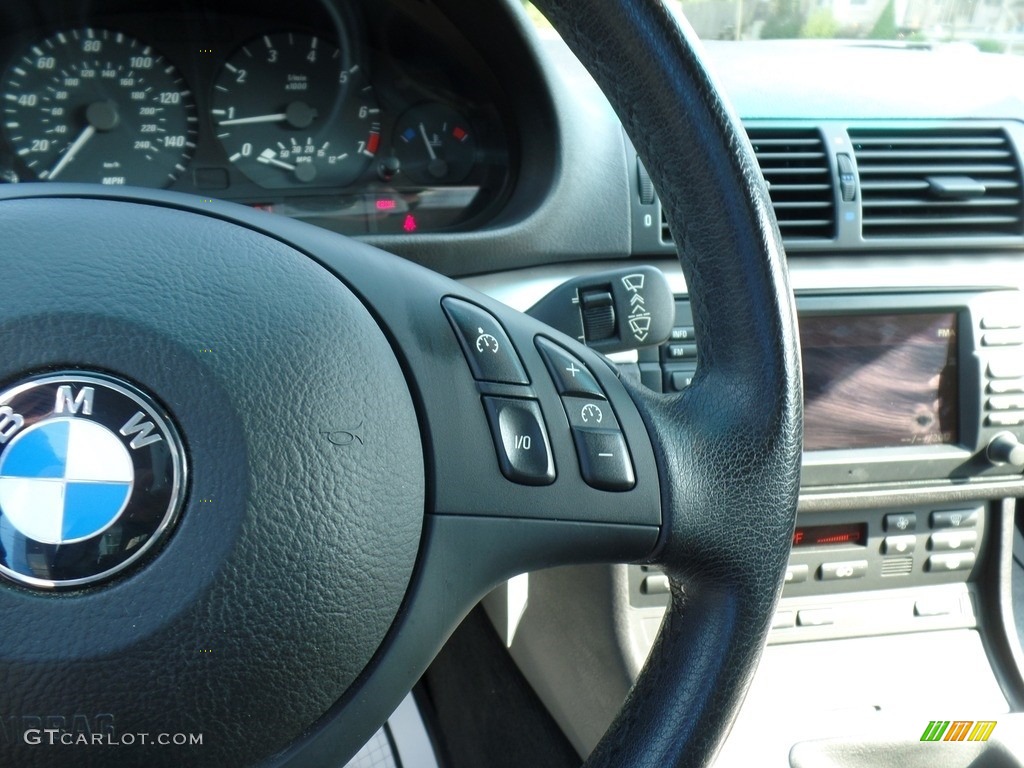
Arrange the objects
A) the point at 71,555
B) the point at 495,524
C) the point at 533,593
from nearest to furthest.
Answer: the point at 71,555, the point at 495,524, the point at 533,593

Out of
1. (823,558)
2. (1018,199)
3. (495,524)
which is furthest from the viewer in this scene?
(1018,199)

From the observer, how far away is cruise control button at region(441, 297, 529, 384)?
→ 2.32ft

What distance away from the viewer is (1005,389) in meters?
1.61

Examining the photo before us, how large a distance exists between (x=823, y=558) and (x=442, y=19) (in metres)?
1.02

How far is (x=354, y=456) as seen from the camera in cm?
64

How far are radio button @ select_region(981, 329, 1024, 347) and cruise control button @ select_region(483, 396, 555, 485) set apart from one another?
3.80 feet

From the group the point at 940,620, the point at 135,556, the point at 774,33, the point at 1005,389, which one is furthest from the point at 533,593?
the point at 774,33

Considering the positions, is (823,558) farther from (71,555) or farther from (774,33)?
(71,555)

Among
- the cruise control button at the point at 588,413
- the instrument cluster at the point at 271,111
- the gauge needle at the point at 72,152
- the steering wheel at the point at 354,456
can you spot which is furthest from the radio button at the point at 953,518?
the gauge needle at the point at 72,152

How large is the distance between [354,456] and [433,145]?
3.89ft

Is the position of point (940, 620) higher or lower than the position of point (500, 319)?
lower

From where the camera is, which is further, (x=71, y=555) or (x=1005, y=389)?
(x=1005, y=389)

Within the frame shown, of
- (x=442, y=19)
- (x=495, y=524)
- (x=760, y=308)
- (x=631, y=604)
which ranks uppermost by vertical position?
(x=442, y=19)

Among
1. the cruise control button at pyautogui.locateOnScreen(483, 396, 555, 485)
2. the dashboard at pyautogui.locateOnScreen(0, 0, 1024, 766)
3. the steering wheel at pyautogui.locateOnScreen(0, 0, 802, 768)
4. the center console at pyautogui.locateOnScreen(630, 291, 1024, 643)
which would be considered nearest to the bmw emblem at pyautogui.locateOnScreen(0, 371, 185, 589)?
the steering wheel at pyautogui.locateOnScreen(0, 0, 802, 768)
